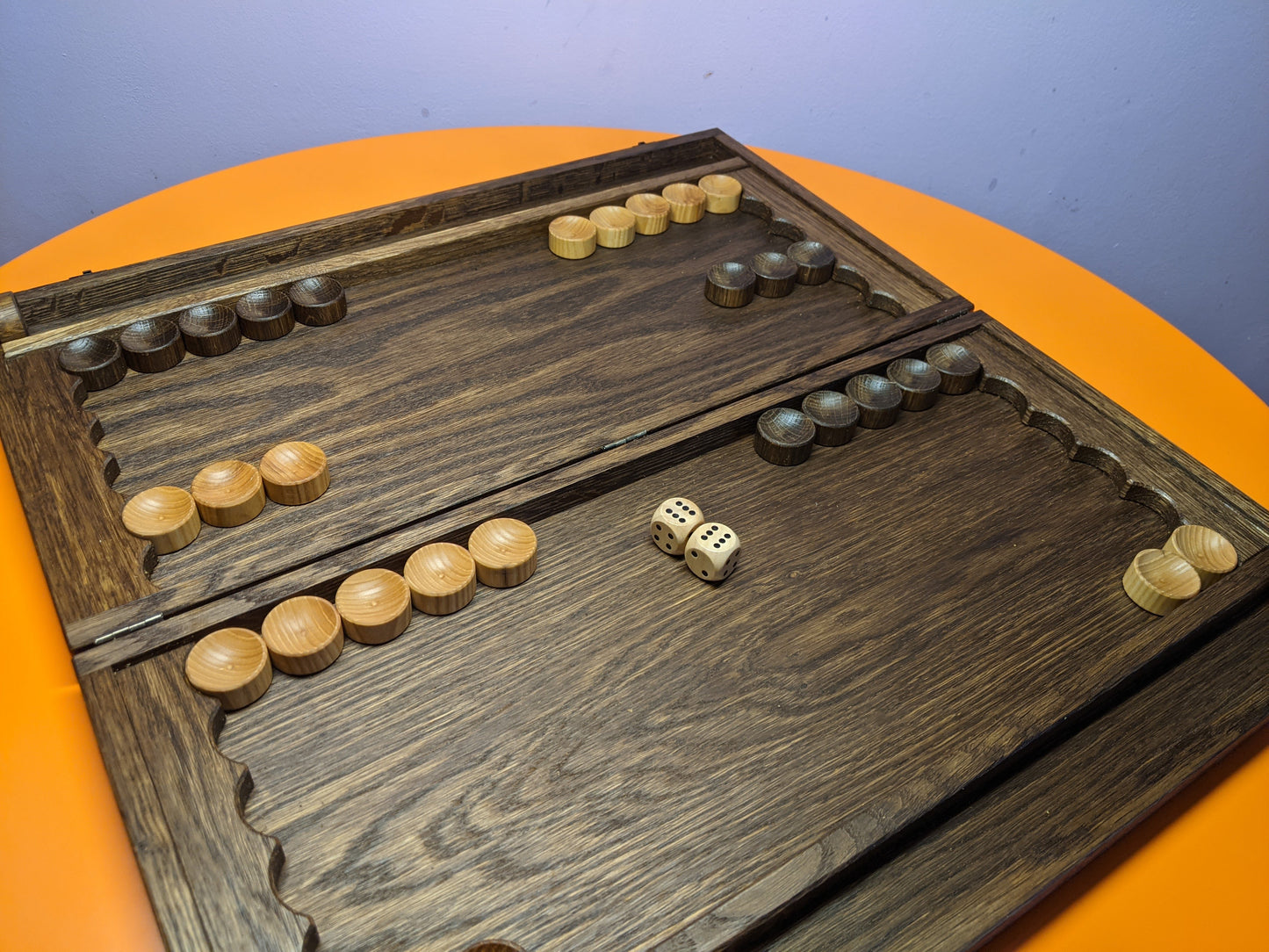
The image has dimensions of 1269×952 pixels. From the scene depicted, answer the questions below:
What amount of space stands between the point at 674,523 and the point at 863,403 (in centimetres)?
40

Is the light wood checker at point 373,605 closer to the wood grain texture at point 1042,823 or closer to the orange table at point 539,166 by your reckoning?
the orange table at point 539,166

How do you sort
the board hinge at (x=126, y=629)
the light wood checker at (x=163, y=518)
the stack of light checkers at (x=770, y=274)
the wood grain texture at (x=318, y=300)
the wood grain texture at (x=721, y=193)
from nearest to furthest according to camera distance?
the board hinge at (x=126, y=629)
the light wood checker at (x=163, y=518)
the wood grain texture at (x=318, y=300)
the stack of light checkers at (x=770, y=274)
the wood grain texture at (x=721, y=193)

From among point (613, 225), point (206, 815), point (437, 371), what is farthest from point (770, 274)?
point (206, 815)

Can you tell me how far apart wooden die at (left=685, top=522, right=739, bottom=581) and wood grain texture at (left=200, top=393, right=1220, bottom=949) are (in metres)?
0.02

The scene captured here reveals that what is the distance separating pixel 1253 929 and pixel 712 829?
1.92ft

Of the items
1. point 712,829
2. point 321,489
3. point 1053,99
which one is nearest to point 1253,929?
point 712,829

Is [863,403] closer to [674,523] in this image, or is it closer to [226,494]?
[674,523]

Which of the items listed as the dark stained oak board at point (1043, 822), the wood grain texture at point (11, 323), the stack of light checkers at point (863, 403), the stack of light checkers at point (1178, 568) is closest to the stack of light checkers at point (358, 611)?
the stack of light checkers at point (863, 403)

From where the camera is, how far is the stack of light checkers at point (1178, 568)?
123 centimetres

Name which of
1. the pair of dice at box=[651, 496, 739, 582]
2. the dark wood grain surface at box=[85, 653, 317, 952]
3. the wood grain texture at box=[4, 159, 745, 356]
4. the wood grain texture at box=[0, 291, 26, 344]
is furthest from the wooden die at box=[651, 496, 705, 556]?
the wood grain texture at box=[0, 291, 26, 344]

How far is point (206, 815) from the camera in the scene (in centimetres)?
94

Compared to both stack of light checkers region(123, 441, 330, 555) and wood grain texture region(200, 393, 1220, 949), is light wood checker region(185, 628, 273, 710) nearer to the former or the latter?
wood grain texture region(200, 393, 1220, 949)

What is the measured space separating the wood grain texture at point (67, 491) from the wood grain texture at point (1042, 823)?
0.79 meters

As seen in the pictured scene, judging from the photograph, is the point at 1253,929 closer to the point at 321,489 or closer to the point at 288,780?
the point at 288,780
